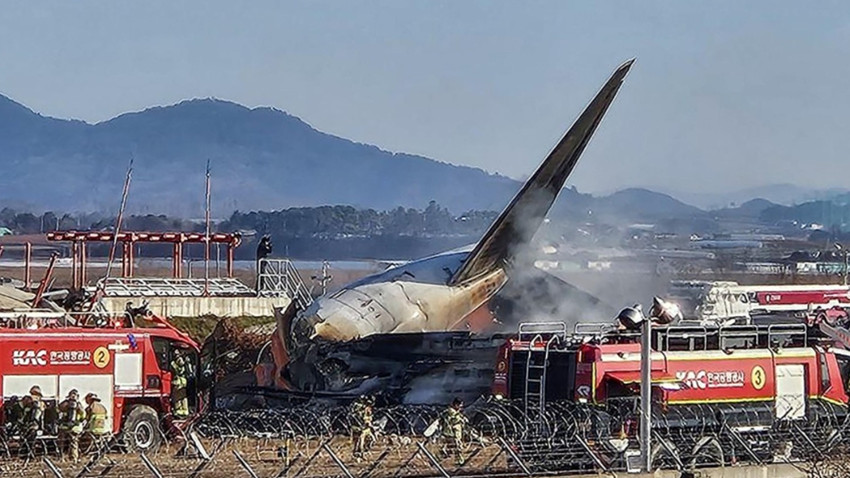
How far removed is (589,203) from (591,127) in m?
23.4

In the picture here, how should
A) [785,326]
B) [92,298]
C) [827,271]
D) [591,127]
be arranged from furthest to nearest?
1. [827,271]
2. [591,127]
3. [92,298]
4. [785,326]

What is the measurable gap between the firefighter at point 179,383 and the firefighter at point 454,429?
619 centimetres

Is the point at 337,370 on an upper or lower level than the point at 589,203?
lower

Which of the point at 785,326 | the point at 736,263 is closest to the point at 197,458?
the point at 785,326

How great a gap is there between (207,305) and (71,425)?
98.3 ft

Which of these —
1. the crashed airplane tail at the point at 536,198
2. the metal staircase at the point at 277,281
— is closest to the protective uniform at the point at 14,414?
the crashed airplane tail at the point at 536,198

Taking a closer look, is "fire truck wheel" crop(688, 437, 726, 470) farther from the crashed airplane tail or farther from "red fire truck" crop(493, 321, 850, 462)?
the crashed airplane tail

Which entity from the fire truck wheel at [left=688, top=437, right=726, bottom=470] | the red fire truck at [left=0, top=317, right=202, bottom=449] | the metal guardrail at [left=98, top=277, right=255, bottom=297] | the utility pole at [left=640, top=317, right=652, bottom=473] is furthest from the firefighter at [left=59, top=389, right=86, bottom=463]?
the metal guardrail at [left=98, top=277, right=255, bottom=297]

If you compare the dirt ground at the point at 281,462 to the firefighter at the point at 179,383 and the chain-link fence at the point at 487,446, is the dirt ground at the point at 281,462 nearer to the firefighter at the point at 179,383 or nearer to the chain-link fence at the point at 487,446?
the chain-link fence at the point at 487,446

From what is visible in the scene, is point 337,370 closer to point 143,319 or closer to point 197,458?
point 143,319

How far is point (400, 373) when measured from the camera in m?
39.7

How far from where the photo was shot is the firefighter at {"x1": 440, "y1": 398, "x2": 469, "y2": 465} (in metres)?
26.1

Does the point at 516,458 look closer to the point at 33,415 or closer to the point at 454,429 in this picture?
the point at 454,429

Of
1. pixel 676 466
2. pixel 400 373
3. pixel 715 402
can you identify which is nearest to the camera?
pixel 676 466
